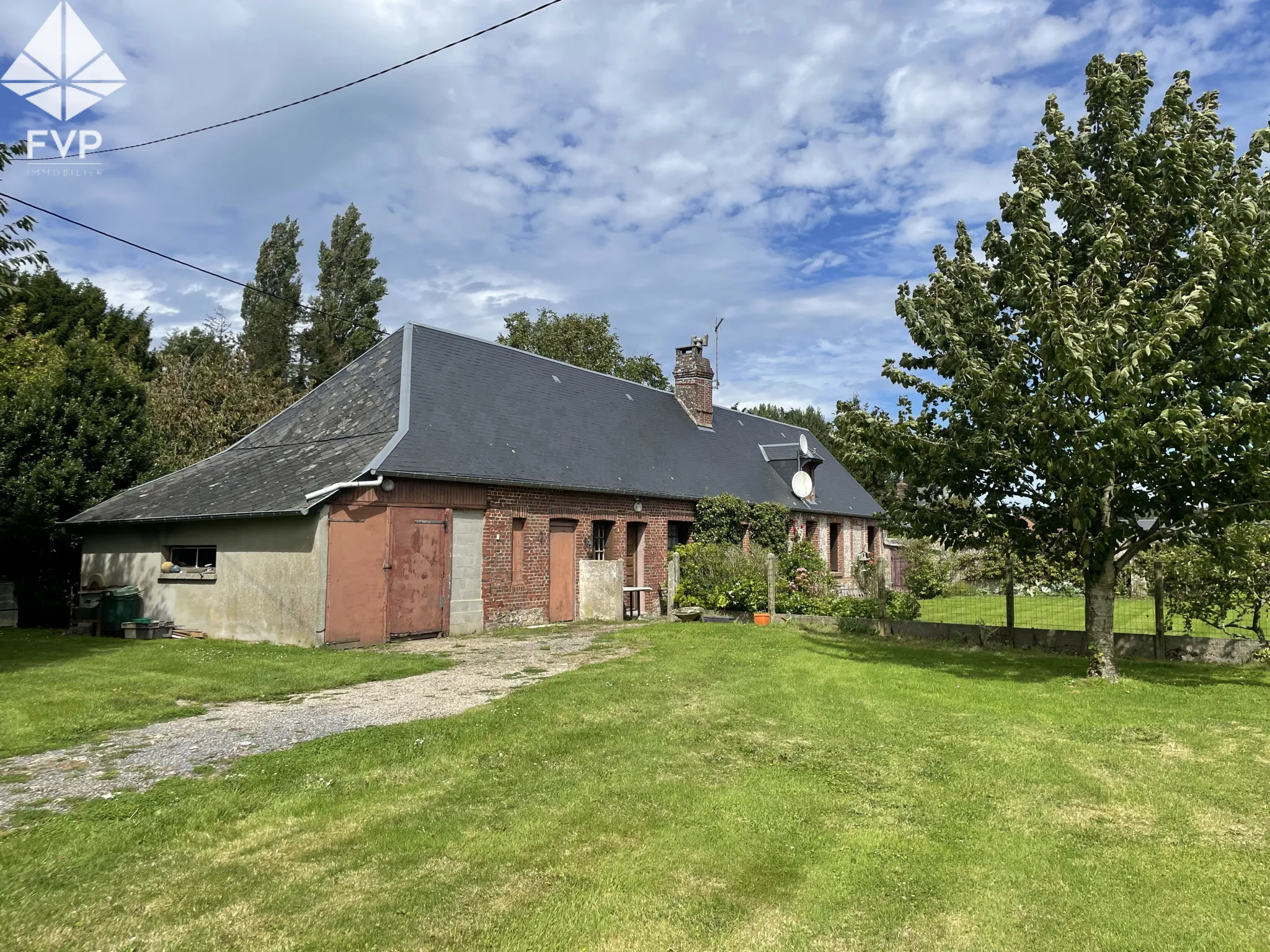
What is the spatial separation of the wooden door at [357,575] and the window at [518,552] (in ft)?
10.3

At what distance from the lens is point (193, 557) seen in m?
15.4

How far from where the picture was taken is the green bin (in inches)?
605

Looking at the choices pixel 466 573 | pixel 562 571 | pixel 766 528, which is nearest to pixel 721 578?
pixel 562 571

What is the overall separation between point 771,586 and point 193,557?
11216 mm

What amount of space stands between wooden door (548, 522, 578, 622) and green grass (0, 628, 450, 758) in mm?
5260

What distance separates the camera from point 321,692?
953 cm

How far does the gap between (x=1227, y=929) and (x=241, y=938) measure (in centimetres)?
442

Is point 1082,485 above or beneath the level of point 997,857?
above

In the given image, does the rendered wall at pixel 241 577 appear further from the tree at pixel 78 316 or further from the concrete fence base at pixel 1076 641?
the tree at pixel 78 316

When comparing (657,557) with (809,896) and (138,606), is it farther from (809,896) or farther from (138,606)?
(809,896)

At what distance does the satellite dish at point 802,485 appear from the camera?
1003 inches

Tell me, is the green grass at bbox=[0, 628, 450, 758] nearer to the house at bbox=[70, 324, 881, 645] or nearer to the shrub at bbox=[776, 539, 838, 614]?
the house at bbox=[70, 324, 881, 645]

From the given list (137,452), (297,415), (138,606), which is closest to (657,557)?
(297,415)

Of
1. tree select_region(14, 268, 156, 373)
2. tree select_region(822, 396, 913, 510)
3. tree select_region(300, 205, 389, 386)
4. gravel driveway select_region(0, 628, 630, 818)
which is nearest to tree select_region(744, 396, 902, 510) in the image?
tree select_region(822, 396, 913, 510)
